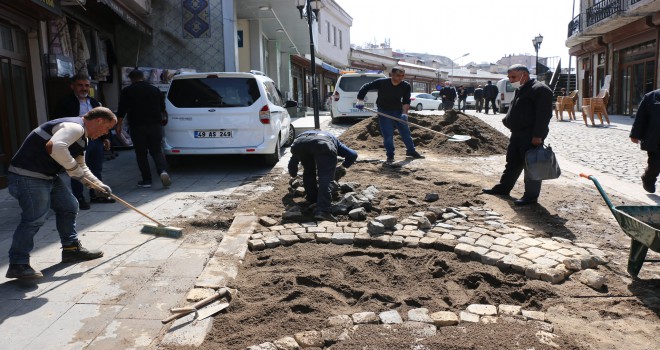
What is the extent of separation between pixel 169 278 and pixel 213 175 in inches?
200

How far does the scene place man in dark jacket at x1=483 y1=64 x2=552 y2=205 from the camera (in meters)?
6.02

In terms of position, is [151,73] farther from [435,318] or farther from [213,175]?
[435,318]

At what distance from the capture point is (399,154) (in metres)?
11.2

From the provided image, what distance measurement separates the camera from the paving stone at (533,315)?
3.30 metres

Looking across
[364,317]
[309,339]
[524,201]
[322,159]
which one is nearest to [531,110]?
[524,201]

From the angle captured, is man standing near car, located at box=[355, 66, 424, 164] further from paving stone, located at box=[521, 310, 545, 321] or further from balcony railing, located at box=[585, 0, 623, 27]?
balcony railing, located at box=[585, 0, 623, 27]

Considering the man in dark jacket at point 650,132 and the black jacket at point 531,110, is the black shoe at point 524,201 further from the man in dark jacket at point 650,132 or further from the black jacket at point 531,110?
the man in dark jacket at point 650,132

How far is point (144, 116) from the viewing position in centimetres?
775

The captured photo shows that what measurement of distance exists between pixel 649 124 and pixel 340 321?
18.6 feet

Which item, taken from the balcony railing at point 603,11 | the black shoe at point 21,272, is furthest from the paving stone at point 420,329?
the balcony railing at point 603,11

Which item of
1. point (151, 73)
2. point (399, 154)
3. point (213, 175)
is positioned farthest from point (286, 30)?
point (213, 175)

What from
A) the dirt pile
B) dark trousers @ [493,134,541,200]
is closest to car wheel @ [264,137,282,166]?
the dirt pile

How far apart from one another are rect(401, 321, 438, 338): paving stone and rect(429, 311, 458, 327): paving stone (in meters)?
0.06

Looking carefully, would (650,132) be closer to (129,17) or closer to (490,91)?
(129,17)
